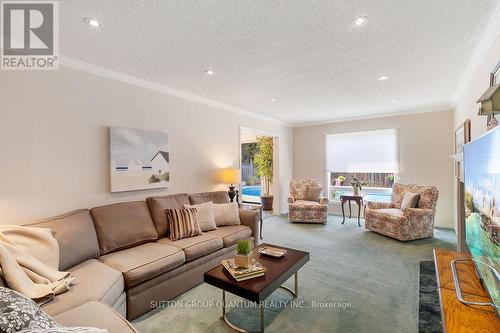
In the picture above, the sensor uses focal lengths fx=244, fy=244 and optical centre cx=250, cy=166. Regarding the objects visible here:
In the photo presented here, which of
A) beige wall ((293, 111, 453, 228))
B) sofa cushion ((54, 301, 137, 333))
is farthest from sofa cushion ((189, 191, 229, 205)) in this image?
beige wall ((293, 111, 453, 228))

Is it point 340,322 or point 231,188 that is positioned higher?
point 231,188

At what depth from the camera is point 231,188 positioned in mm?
4469

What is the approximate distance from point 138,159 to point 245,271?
2128 mm

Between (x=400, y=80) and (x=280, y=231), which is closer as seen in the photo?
(x=400, y=80)

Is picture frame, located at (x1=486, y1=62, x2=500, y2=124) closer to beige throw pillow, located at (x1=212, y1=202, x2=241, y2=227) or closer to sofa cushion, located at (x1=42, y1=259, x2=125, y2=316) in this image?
beige throw pillow, located at (x1=212, y1=202, x2=241, y2=227)

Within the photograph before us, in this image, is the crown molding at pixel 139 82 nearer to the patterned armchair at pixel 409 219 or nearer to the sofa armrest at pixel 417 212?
the patterned armchair at pixel 409 219

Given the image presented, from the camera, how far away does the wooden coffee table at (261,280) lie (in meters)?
1.77

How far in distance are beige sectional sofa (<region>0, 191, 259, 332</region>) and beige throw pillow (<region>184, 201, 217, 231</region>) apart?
0.30 ft

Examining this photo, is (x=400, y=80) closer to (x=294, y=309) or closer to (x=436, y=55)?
(x=436, y=55)

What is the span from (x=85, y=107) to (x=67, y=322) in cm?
226

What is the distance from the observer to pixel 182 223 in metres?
2.98

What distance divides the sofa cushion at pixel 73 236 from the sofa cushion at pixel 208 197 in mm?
1401

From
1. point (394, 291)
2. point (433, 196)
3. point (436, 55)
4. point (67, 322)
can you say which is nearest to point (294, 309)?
point (394, 291)

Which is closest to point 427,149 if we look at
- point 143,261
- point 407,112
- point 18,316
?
point 407,112
